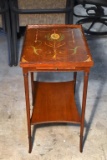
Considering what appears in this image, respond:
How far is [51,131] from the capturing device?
1.52 metres

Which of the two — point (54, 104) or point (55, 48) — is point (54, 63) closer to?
point (55, 48)

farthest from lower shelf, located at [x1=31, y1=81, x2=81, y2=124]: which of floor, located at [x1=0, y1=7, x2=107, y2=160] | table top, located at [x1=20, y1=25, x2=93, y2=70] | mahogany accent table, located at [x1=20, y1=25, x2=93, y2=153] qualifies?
table top, located at [x1=20, y1=25, x2=93, y2=70]

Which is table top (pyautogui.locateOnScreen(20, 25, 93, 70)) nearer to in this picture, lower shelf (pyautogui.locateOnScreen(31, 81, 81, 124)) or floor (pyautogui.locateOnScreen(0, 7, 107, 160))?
lower shelf (pyautogui.locateOnScreen(31, 81, 81, 124))

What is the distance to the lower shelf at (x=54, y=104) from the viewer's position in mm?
1379

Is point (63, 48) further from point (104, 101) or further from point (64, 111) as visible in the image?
point (104, 101)

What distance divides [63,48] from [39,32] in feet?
0.77

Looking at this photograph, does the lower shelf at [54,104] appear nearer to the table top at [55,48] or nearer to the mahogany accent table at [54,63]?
the mahogany accent table at [54,63]

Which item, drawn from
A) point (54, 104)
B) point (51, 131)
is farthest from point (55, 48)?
point (51, 131)

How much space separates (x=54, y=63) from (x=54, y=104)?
512 millimetres

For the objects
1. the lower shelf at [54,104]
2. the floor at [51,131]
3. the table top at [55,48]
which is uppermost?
the table top at [55,48]

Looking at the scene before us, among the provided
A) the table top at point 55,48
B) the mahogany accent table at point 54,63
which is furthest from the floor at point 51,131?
the table top at point 55,48

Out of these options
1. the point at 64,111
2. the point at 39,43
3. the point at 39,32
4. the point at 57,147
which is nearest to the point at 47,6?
the point at 39,32

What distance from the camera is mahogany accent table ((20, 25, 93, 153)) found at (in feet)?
3.57

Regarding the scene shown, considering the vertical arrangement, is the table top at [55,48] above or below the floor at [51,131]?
above
